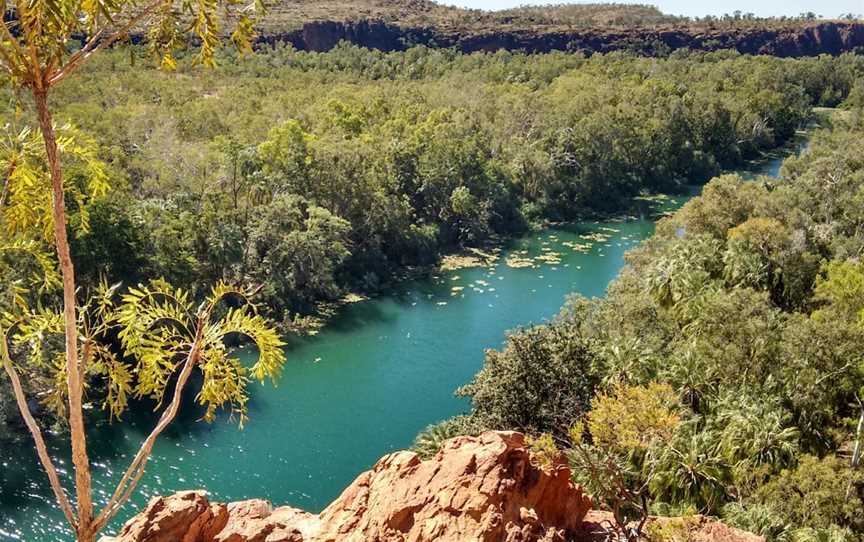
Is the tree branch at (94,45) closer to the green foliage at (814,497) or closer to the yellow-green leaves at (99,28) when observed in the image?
the yellow-green leaves at (99,28)

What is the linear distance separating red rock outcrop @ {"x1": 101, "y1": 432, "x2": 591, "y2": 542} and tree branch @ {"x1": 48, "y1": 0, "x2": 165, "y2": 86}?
10.0m

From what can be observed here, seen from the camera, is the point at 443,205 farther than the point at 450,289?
Yes

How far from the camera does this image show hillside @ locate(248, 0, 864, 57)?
395ft

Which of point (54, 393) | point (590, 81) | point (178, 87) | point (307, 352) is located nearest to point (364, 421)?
point (307, 352)

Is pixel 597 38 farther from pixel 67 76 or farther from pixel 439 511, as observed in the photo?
pixel 67 76

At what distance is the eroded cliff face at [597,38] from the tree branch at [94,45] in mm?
106175

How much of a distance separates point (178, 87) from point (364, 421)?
44186 mm

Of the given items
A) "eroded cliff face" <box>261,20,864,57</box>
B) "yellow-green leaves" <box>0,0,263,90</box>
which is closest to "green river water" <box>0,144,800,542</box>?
"yellow-green leaves" <box>0,0,263,90</box>

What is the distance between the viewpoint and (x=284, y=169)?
5047 cm

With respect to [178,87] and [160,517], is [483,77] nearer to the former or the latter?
Answer: [178,87]

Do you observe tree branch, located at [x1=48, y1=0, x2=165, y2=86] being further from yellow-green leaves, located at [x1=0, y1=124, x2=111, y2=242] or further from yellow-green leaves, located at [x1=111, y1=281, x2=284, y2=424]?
yellow-green leaves, located at [x1=111, y1=281, x2=284, y2=424]

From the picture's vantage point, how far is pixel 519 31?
14362 centimetres

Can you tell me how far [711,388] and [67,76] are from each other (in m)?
24.3

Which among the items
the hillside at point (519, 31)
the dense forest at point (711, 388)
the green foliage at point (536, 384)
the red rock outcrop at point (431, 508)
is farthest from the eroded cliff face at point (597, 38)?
the red rock outcrop at point (431, 508)
